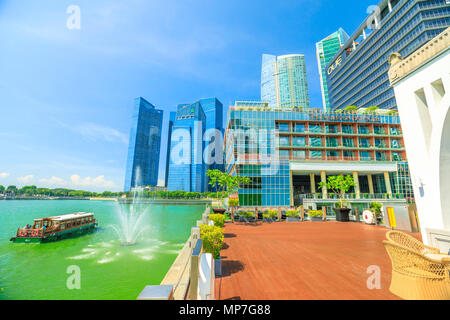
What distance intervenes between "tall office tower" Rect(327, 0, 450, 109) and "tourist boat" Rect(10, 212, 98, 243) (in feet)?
248

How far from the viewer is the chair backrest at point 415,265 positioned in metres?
3.49

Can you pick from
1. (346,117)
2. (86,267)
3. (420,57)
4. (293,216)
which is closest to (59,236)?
(86,267)

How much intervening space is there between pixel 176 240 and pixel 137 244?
10.6ft

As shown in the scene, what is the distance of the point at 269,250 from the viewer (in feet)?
26.6

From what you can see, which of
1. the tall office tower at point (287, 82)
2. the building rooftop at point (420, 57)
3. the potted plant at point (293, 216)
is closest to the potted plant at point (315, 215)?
the potted plant at point (293, 216)

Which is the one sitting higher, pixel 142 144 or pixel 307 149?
pixel 142 144

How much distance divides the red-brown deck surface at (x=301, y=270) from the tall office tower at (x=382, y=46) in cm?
6435

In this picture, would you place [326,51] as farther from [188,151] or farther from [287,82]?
[188,151]

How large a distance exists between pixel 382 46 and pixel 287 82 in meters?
58.7

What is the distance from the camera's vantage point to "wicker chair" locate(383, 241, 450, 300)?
348 centimetres

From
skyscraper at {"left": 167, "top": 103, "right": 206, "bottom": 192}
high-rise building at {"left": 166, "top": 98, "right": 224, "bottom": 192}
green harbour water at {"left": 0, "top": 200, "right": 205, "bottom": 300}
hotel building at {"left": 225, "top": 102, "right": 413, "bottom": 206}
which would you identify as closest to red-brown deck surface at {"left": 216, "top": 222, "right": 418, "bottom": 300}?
green harbour water at {"left": 0, "top": 200, "right": 205, "bottom": 300}

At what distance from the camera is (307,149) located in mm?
36875

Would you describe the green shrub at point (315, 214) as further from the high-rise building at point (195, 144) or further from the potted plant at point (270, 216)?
the high-rise building at point (195, 144)
